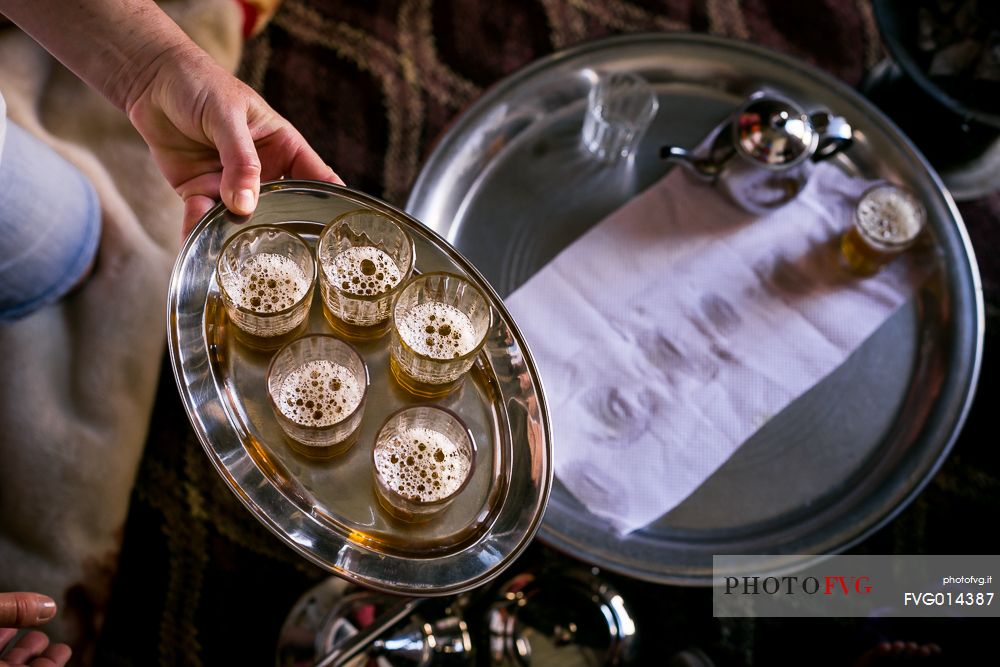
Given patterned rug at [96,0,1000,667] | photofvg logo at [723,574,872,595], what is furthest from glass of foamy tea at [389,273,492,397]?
photofvg logo at [723,574,872,595]

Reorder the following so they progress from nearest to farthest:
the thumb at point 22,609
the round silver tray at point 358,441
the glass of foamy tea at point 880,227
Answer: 1. the round silver tray at point 358,441
2. the thumb at point 22,609
3. the glass of foamy tea at point 880,227

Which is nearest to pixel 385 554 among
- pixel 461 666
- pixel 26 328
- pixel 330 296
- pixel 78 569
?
pixel 330 296

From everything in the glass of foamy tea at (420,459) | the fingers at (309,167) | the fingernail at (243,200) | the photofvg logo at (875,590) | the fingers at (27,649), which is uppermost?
the fingers at (309,167)

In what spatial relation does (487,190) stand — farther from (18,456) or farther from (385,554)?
(18,456)

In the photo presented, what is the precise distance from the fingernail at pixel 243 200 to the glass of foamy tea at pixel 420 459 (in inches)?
11.3

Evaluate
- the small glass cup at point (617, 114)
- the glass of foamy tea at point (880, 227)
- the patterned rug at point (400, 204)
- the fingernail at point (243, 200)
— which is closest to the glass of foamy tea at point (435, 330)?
the fingernail at point (243, 200)

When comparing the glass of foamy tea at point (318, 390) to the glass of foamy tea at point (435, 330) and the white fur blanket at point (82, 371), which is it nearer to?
the glass of foamy tea at point (435, 330)

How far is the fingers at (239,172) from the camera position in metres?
0.91

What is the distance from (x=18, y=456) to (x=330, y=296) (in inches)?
32.9

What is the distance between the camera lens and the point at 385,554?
84 cm

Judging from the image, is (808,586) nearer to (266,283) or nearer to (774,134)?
(774,134)

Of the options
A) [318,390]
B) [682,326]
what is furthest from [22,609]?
[682,326]

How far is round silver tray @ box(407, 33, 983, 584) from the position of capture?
3.66ft

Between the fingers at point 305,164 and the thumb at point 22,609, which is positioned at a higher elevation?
the fingers at point 305,164
